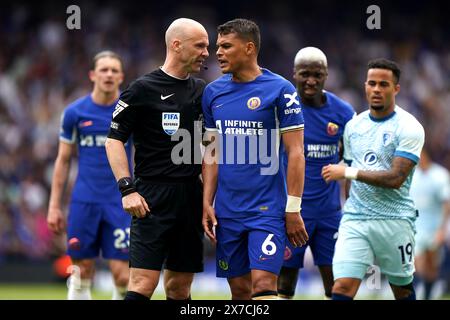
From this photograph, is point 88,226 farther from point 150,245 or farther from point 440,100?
point 440,100

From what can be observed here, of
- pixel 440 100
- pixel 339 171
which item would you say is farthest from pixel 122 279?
pixel 440 100

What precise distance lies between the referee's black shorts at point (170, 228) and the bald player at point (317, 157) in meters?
1.64

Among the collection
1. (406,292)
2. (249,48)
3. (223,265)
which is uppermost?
(249,48)

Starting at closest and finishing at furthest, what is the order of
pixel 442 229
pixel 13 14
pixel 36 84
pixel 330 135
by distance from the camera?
pixel 330 135
pixel 442 229
pixel 36 84
pixel 13 14

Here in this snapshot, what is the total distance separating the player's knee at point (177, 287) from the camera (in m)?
8.00

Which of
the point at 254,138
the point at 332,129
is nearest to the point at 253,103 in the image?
the point at 254,138

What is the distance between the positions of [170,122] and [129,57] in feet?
46.6

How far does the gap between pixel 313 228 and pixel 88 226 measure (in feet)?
7.94

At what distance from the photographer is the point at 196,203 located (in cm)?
789

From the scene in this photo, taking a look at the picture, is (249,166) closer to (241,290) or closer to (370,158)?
(241,290)

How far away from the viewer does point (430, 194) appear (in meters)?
13.6

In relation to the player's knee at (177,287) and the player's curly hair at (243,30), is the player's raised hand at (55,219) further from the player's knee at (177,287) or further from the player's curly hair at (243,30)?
the player's curly hair at (243,30)

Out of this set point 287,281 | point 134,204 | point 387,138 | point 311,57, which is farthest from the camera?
point 287,281

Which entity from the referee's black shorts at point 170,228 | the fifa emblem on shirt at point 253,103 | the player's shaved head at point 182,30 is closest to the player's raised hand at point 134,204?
the referee's black shorts at point 170,228
